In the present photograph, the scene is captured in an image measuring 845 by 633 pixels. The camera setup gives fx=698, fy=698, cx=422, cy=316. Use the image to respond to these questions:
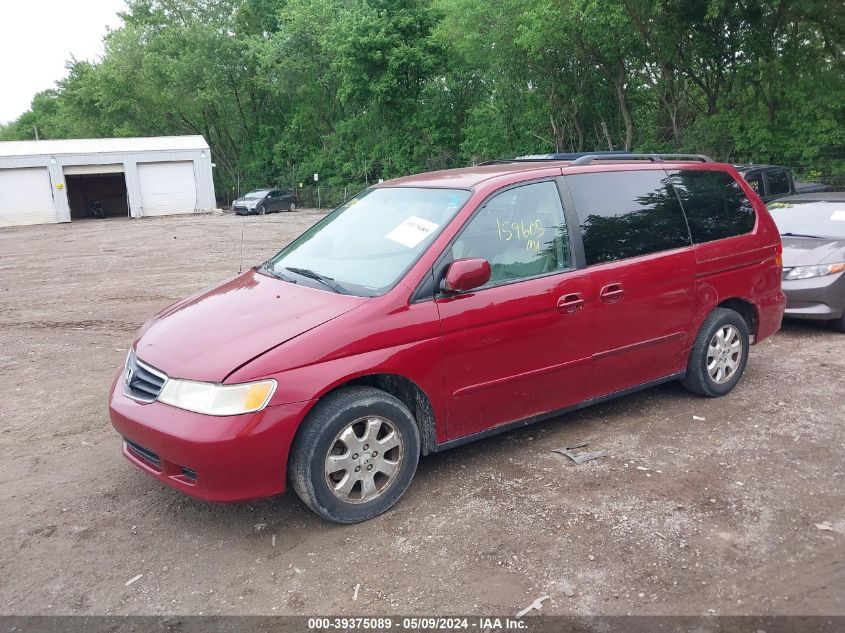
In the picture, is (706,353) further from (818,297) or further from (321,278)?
(321,278)

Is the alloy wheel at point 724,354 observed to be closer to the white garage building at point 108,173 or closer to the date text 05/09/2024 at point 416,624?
the date text 05/09/2024 at point 416,624

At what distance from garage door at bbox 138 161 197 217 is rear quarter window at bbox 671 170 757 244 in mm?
35906

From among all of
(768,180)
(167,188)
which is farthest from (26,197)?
(768,180)

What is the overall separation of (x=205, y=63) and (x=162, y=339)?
4534 centimetres

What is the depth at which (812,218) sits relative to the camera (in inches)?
323

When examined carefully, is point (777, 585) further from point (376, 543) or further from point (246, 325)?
point (246, 325)

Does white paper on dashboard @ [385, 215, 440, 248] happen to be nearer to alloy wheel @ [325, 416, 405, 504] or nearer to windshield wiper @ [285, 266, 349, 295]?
windshield wiper @ [285, 266, 349, 295]

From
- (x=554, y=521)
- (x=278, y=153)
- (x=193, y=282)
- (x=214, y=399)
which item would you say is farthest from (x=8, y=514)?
(x=278, y=153)

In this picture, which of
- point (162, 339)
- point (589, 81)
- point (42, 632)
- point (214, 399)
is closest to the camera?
point (42, 632)

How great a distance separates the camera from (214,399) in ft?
11.2

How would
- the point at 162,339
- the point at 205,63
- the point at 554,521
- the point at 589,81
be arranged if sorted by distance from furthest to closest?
A: the point at 205,63, the point at 589,81, the point at 162,339, the point at 554,521

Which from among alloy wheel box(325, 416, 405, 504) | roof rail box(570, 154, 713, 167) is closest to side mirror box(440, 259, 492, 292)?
alloy wheel box(325, 416, 405, 504)

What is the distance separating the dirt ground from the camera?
10.3ft

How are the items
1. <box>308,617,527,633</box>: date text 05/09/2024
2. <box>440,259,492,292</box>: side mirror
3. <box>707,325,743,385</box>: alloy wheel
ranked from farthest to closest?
1. <box>707,325,743,385</box>: alloy wheel
2. <box>440,259,492,292</box>: side mirror
3. <box>308,617,527,633</box>: date text 05/09/2024
